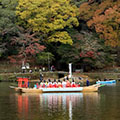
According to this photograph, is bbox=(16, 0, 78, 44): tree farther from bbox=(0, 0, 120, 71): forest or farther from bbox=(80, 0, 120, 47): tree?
bbox=(80, 0, 120, 47): tree

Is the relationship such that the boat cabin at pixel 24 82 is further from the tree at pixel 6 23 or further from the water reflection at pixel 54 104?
the tree at pixel 6 23

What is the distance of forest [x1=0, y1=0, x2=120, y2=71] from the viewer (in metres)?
58.9

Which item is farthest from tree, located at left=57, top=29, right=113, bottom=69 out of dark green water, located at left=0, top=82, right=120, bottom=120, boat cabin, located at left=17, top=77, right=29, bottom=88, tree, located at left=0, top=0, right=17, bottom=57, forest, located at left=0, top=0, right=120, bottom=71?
dark green water, located at left=0, top=82, right=120, bottom=120

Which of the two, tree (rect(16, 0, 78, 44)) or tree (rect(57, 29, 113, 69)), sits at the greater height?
tree (rect(16, 0, 78, 44))

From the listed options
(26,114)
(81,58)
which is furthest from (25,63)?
(26,114)

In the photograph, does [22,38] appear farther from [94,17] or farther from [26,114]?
[26,114]

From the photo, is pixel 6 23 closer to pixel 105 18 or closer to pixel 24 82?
pixel 105 18

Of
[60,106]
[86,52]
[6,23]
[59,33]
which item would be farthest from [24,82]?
[59,33]

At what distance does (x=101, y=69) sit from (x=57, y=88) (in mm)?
24685

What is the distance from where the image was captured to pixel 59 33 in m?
61.2

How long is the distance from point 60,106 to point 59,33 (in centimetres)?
3321

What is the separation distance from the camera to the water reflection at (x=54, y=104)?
1004 inches

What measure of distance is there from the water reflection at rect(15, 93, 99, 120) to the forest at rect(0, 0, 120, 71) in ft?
74.1

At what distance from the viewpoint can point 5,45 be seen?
61.8m
